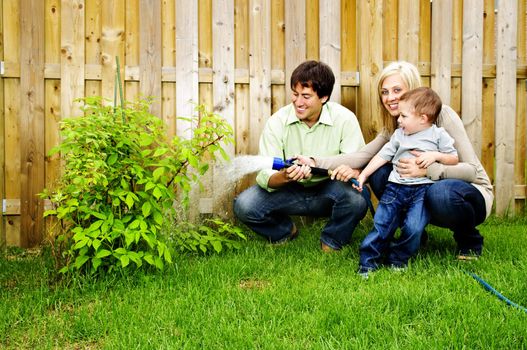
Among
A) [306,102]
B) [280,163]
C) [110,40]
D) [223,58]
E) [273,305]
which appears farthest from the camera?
[223,58]

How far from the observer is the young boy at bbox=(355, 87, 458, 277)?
3277 mm

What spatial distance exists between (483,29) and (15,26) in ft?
12.0

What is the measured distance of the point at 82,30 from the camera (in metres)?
4.26

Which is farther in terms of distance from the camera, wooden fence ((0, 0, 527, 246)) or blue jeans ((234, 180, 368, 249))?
wooden fence ((0, 0, 527, 246))

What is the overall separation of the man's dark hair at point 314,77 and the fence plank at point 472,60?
4.57 feet

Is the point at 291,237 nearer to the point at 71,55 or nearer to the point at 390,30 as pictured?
the point at 390,30

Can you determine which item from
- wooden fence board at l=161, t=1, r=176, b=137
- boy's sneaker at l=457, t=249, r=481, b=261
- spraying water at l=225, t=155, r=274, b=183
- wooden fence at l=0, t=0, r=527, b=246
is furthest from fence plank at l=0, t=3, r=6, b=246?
boy's sneaker at l=457, t=249, r=481, b=261

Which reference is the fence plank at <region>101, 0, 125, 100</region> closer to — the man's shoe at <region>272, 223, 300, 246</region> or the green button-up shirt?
the green button-up shirt

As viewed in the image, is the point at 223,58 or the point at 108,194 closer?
the point at 108,194

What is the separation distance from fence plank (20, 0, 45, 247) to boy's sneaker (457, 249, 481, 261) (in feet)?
9.54

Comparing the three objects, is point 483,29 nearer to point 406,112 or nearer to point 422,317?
point 406,112

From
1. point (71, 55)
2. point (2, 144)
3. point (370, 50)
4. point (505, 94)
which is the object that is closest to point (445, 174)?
point (370, 50)

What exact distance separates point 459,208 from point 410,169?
1.14 ft

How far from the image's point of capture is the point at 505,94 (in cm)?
480
